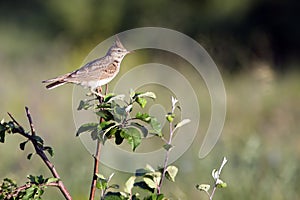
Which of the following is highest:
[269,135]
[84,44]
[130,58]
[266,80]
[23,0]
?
[23,0]

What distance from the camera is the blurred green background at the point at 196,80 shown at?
15.5ft

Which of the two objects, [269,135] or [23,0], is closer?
[269,135]

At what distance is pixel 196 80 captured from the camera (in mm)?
9758

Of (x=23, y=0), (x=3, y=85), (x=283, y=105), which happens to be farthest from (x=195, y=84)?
(x=23, y=0)

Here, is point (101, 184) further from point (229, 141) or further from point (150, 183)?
point (229, 141)

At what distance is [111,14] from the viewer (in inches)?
615

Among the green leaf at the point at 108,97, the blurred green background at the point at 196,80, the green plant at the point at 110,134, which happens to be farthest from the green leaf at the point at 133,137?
the blurred green background at the point at 196,80

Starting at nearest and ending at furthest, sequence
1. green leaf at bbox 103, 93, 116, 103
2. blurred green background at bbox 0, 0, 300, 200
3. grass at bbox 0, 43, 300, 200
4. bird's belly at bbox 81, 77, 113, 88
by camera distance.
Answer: green leaf at bbox 103, 93, 116, 103, bird's belly at bbox 81, 77, 113, 88, grass at bbox 0, 43, 300, 200, blurred green background at bbox 0, 0, 300, 200

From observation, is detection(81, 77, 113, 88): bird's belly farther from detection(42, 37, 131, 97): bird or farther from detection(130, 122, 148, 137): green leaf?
detection(130, 122, 148, 137): green leaf

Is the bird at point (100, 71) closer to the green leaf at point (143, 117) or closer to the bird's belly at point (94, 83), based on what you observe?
the bird's belly at point (94, 83)

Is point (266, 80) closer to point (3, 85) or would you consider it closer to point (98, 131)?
point (3, 85)

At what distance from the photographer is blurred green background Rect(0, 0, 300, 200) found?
471cm

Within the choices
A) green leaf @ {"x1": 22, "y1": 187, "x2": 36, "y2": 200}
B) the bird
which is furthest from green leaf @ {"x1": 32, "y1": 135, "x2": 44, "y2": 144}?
the bird

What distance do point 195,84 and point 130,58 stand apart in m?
2.47
